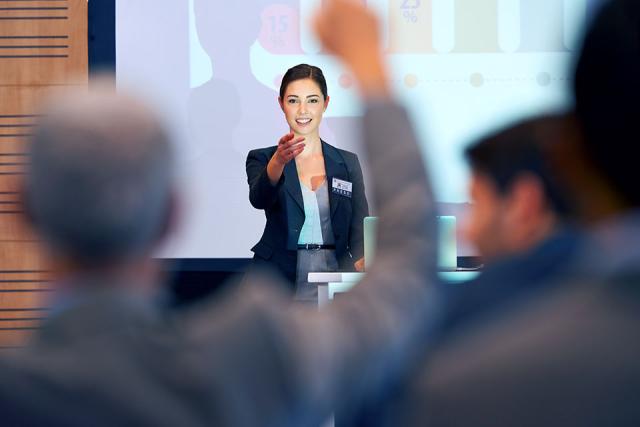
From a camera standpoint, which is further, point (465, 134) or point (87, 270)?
point (465, 134)

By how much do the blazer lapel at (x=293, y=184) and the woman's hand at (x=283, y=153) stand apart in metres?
0.25

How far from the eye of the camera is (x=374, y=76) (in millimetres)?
693

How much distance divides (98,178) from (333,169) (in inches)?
140

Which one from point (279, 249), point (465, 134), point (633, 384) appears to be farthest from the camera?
point (465, 134)

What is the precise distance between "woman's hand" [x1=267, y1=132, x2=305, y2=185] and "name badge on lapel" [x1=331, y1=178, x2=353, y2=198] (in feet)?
1.18

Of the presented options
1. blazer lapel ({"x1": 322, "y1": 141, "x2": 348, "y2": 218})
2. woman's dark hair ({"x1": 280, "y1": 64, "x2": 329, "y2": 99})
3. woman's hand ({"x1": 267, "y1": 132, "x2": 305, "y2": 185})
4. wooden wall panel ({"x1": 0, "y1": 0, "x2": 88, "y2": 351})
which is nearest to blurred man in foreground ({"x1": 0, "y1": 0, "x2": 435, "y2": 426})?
woman's hand ({"x1": 267, "y1": 132, "x2": 305, "y2": 185})

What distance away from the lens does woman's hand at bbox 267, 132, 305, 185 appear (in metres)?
3.51

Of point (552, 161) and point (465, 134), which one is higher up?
point (465, 134)

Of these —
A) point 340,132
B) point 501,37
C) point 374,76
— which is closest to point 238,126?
point 340,132

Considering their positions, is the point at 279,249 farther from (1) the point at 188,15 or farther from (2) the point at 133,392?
(2) the point at 133,392

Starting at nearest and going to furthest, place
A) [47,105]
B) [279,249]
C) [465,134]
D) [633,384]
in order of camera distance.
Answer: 1. [633,384]
2. [47,105]
3. [279,249]
4. [465,134]

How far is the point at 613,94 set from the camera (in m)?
0.57

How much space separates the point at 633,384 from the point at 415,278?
179mm

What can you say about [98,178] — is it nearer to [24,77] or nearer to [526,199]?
[526,199]
